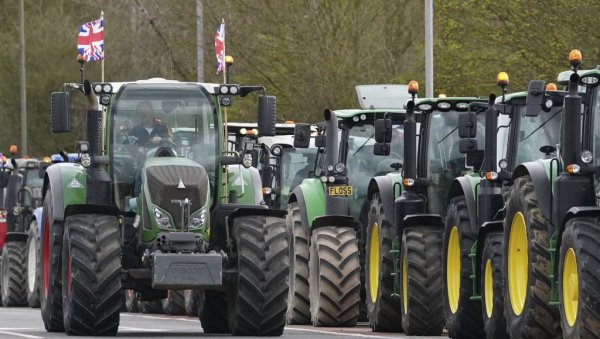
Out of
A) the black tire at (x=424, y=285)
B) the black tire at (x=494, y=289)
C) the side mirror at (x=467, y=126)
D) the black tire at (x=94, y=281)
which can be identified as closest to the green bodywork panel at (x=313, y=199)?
the black tire at (x=424, y=285)

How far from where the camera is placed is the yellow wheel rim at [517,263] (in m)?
17.0

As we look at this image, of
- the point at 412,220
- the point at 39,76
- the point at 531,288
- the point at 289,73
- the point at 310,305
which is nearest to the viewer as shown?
the point at 531,288

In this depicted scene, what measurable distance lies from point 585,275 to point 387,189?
7569mm

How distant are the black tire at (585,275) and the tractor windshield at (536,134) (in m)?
3.91

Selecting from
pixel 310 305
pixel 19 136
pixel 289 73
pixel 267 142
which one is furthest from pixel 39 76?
pixel 310 305

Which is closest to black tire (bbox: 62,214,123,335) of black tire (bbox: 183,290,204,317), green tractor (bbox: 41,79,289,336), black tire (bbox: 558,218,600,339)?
green tractor (bbox: 41,79,289,336)

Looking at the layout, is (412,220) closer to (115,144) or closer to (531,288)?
(115,144)

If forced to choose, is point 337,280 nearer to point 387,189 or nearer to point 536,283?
point 387,189

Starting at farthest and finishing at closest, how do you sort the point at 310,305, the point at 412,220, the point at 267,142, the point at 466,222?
the point at 267,142, the point at 310,305, the point at 412,220, the point at 466,222

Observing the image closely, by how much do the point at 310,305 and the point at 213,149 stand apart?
339 centimetres

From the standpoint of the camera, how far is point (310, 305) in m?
24.0

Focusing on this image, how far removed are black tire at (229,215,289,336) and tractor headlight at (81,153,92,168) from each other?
1.81 meters

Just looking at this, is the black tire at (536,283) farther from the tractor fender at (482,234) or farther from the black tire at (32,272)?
the black tire at (32,272)

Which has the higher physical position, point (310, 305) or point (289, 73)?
point (289, 73)
